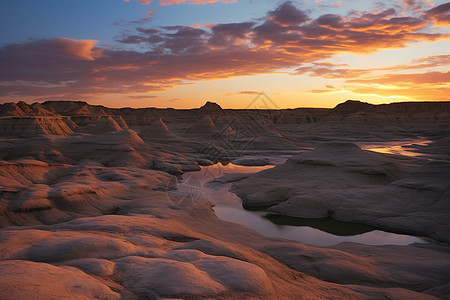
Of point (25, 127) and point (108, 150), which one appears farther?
point (25, 127)

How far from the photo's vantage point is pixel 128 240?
5.50 metres

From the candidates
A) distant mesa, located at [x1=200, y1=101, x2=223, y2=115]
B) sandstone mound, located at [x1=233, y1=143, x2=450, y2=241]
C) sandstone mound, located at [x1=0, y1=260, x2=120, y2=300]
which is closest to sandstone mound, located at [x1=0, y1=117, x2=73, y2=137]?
sandstone mound, located at [x1=233, y1=143, x2=450, y2=241]

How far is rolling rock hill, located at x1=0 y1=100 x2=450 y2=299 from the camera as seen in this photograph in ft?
12.4

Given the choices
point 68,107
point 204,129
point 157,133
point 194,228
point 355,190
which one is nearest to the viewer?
point 194,228

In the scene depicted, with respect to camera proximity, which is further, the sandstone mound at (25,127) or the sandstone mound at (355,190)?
the sandstone mound at (25,127)

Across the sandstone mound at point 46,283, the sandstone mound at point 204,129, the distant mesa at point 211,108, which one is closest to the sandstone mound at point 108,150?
the sandstone mound at point 46,283

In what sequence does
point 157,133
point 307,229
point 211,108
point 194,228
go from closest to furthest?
1. point 194,228
2. point 307,229
3. point 157,133
4. point 211,108

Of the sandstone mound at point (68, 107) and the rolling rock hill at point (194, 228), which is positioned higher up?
the sandstone mound at point (68, 107)

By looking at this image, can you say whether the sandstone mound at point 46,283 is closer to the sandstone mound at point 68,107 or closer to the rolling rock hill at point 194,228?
the rolling rock hill at point 194,228

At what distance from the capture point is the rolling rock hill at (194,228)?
3791mm

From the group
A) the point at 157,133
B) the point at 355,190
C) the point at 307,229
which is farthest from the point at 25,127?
the point at 355,190

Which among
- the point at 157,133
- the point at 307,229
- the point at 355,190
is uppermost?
the point at 157,133

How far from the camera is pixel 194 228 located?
337 inches

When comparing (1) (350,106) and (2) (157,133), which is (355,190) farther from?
(1) (350,106)
